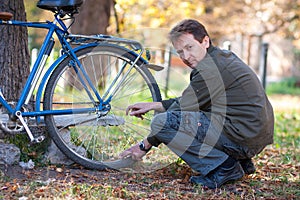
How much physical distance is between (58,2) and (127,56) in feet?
2.09

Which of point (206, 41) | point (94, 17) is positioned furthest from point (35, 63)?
point (94, 17)

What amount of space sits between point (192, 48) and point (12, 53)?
1.41 m

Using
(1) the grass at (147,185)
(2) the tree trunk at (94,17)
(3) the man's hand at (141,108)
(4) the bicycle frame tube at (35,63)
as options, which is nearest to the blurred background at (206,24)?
(2) the tree trunk at (94,17)

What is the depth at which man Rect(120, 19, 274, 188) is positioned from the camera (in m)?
3.51

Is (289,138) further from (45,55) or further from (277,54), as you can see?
(277,54)

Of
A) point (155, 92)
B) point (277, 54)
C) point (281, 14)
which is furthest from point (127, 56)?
point (277, 54)

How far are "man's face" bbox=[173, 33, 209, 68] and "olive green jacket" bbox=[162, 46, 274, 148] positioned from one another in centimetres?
6

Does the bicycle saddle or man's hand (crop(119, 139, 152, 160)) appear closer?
the bicycle saddle

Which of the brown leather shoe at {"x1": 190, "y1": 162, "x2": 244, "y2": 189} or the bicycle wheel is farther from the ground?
the bicycle wheel

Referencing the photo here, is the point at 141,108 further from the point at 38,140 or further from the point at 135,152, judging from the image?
the point at 38,140

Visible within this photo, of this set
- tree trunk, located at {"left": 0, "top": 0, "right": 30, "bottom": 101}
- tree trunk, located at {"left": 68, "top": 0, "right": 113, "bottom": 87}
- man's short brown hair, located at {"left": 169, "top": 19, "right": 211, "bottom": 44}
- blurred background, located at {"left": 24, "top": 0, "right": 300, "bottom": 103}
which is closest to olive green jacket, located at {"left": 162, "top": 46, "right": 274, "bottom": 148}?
man's short brown hair, located at {"left": 169, "top": 19, "right": 211, "bottom": 44}

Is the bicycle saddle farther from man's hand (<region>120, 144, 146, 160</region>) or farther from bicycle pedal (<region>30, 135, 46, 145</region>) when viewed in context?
man's hand (<region>120, 144, 146, 160</region>)

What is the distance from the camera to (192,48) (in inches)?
142

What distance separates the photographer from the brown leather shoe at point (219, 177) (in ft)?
11.6
